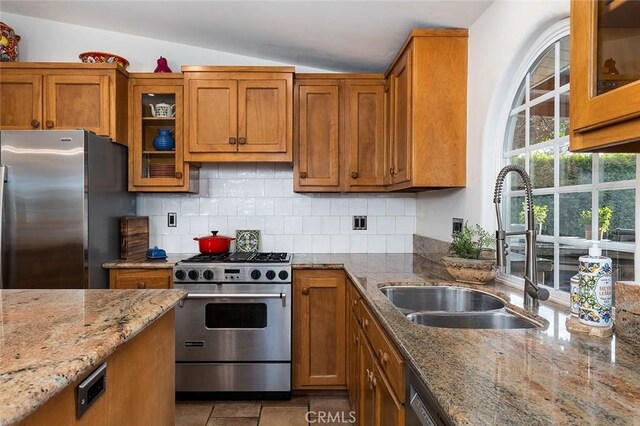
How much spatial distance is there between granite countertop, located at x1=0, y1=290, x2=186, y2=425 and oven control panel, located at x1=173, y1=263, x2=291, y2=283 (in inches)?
43.9

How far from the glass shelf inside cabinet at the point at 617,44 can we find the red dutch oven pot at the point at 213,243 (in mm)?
Answer: 2500

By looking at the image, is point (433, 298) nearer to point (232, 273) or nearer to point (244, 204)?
point (232, 273)

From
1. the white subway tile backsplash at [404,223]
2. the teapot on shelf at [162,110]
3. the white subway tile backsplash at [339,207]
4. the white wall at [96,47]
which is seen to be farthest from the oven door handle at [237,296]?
the white wall at [96,47]

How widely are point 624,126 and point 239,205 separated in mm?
2702

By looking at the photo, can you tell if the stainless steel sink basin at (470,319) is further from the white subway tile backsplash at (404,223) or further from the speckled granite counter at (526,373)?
the white subway tile backsplash at (404,223)

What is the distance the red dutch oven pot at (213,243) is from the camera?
9.37 ft

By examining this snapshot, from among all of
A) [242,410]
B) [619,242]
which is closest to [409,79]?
[619,242]

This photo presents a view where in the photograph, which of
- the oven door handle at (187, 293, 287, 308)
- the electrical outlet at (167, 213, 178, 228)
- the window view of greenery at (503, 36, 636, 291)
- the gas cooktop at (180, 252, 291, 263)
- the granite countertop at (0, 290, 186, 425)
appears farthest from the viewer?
the electrical outlet at (167, 213, 178, 228)

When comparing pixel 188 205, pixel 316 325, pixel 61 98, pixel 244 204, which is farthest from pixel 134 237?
pixel 316 325

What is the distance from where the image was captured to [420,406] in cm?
97

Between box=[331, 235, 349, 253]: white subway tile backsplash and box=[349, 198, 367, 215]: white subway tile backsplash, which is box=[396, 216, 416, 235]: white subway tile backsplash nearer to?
box=[349, 198, 367, 215]: white subway tile backsplash

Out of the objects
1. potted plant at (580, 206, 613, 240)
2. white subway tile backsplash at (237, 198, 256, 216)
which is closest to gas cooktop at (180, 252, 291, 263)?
white subway tile backsplash at (237, 198, 256, 216)

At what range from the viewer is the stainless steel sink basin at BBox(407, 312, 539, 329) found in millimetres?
1378

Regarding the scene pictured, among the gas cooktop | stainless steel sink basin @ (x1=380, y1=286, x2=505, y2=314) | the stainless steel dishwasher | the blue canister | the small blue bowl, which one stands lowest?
the stainless steel dishwasher
